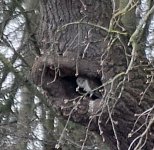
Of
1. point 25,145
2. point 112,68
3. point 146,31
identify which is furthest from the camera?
point 25,145

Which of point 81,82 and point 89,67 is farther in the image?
point 81,82

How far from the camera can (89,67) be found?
4180mm

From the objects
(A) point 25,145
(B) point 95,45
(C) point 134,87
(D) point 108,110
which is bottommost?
(D) point 108,110

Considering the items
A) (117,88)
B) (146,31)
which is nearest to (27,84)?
(146,31)

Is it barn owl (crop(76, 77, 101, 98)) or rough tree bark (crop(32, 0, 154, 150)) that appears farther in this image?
barn owl (crop(76, 77, 101, 98))

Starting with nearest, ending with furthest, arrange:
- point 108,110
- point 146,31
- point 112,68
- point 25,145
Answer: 1. point 108,110
2. point 112,68
3. point 146,31
4. point 25,145

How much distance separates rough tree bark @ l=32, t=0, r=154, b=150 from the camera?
162 inches

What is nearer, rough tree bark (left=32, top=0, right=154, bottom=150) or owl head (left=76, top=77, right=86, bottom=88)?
rough tree bark (left=32, top=0, right=154, bottom=150)

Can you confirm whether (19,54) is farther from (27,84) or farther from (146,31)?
(146,31)

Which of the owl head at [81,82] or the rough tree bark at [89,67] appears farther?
the owl head at [81,82]

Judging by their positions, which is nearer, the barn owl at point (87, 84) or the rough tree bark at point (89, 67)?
the rough tree bark at point (89, 67)

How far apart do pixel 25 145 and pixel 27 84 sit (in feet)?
2.68

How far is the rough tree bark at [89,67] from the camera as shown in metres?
4.11

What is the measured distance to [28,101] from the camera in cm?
805
